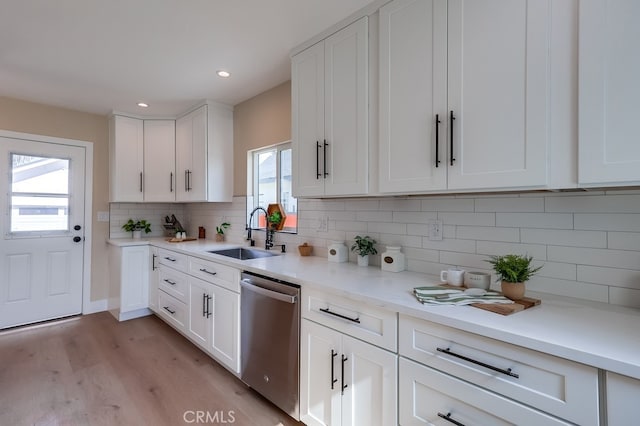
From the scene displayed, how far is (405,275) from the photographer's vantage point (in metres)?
1.84

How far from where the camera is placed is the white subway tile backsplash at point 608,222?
1.24m

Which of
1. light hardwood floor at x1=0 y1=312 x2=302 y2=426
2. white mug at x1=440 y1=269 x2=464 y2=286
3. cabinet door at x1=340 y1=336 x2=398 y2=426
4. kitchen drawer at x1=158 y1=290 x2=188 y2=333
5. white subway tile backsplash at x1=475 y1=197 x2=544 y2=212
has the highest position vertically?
white subway tile backsplash at x1=475 y1=197 x2=544 y2=212

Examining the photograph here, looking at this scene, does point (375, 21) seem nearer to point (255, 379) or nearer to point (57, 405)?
point (255, 379)

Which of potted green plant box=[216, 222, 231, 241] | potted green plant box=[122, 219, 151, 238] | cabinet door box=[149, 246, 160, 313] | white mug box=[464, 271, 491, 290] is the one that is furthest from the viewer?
potted green plant box=[122, 219, 151, 238]

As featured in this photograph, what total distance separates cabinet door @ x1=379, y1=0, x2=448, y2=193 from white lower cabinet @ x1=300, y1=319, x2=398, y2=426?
0.82 m

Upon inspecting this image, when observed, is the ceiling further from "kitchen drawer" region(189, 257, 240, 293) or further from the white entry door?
"kitchen drawer" region(189, 257, 240, 293)

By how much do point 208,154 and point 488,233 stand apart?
2763 millimetres

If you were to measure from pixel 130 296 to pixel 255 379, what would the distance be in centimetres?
222

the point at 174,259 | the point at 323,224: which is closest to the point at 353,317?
the point at 323,224

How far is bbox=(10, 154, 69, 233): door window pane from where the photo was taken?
334 centimetres

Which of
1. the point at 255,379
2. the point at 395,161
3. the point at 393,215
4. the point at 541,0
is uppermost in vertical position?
the point at 541,0

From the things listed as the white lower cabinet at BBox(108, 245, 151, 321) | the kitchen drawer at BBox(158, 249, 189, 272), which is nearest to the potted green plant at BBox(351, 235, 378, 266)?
the kitchen drawer at BBox(158, 249, 189, 272)

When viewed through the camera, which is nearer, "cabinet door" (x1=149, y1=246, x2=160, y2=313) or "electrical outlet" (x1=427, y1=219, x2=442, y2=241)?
"electrical outlet" (x1=427, y1=219, x2=442, y2=241)

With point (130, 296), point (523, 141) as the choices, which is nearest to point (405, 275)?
point (523, 141)
